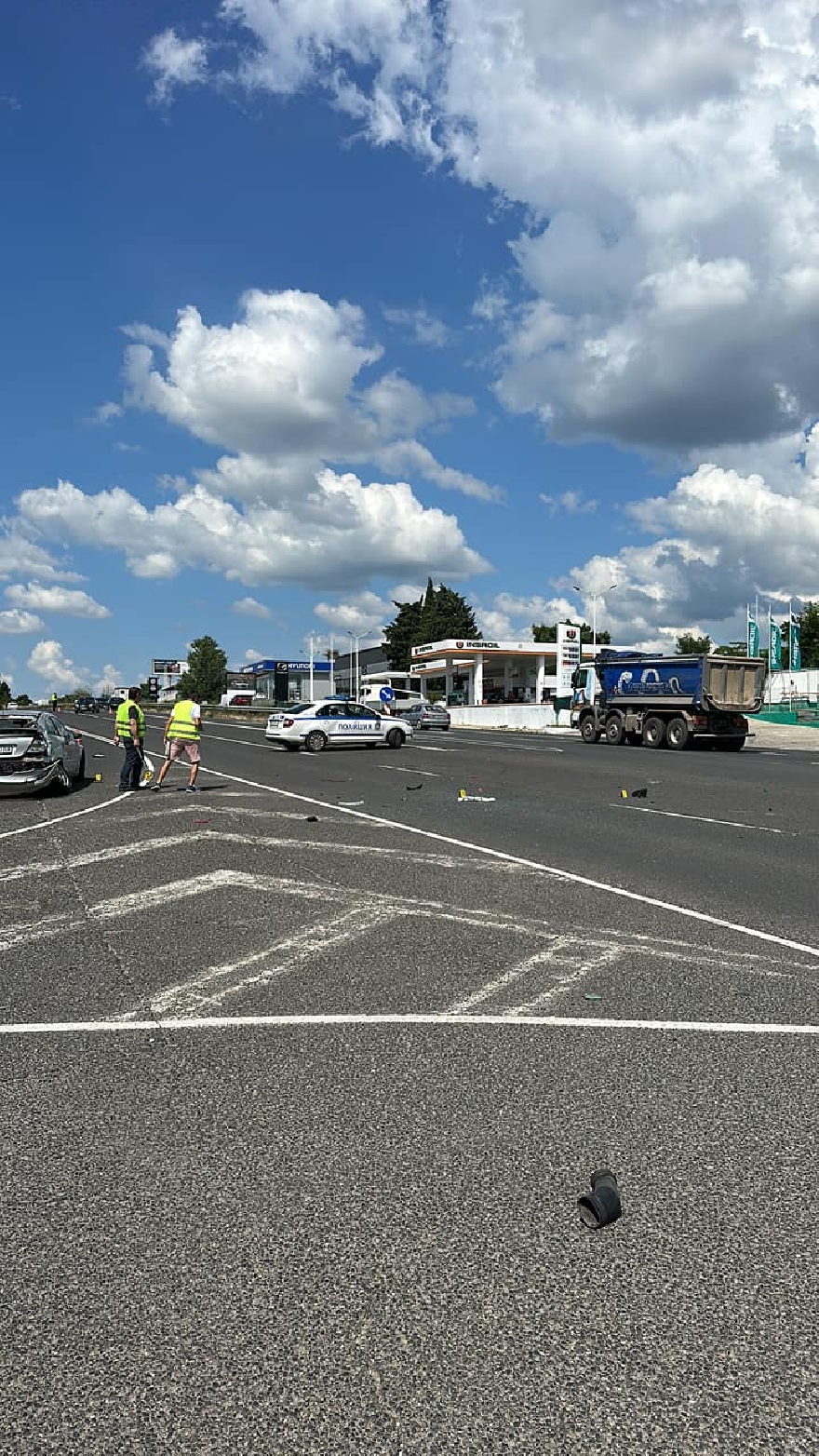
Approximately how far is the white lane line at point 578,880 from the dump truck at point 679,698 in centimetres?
1988

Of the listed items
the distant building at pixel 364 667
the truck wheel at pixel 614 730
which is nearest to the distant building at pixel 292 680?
the distant building at pixel 364 667

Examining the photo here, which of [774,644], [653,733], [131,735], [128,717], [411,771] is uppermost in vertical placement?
[774,644]

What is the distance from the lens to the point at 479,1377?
2418mm

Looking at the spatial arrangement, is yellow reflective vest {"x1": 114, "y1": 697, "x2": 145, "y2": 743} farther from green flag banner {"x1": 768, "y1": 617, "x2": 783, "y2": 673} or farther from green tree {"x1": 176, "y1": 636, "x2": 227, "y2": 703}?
green tree {"x1": 176, "y1": 636, "x2": 227, "y2": 703}

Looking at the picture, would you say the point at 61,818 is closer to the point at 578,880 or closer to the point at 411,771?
the point at 578,880

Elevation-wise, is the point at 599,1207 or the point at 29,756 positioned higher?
the point at 29,756

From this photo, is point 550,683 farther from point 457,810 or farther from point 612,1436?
point 612,1436

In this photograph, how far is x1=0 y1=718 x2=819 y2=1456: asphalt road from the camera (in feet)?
7.75

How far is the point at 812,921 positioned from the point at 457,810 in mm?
7761

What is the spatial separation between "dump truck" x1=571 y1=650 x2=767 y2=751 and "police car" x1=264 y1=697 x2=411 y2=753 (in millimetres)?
8603

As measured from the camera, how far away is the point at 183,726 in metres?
17.0

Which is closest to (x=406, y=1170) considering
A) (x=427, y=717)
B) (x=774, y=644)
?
(x=427, y=717)

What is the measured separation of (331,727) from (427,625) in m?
96.9

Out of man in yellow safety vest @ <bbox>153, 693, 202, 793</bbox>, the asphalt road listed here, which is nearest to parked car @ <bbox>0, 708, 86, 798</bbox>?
man in yellow safety vest @ <bbox>153, 693, 202, 793</bbox>
